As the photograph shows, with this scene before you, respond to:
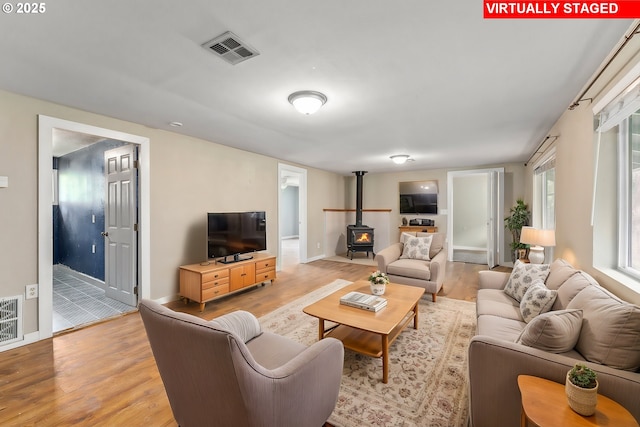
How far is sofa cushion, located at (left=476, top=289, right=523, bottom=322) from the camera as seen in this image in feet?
7.29

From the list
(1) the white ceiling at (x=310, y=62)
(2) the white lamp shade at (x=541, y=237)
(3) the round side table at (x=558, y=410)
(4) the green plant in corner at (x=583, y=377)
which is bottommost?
(3) the round side table at (x=558, y=410)

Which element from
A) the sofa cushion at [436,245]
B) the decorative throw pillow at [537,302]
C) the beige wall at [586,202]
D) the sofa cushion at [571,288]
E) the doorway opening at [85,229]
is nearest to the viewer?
the sofa cushion at [571,288]

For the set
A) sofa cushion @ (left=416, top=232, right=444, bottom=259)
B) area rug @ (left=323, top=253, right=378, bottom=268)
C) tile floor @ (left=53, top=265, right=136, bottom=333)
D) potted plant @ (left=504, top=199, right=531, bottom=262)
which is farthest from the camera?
area rug @ (left=323, top=253, right=378, bottom=268)

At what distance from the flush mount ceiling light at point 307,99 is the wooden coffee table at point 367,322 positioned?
1.84 metres

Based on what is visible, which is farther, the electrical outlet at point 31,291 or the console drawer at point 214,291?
the console drawer at point 214,291

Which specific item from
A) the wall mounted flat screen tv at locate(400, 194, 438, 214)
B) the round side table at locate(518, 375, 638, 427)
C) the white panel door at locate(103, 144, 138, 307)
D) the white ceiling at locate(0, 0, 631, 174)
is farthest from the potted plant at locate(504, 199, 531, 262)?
the white panel door at locate(103, 144, 138, 307)

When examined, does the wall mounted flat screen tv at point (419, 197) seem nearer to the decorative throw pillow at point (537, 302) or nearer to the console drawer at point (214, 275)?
the decorative throw pillow at point (537, 302)

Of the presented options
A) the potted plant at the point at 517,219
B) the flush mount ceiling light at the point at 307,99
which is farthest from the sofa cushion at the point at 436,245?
the flush mount ceiling light at the point at 307,99

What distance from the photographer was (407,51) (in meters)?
1.83

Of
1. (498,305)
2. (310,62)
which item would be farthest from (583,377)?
(310,62)

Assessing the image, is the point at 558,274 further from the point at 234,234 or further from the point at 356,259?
the point at 356,259

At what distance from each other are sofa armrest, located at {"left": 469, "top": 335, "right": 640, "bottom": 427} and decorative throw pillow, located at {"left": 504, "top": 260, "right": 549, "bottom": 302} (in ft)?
4.13

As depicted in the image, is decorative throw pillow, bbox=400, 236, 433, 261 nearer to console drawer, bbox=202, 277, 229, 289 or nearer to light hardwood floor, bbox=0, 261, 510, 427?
light hardwood floor, bbox=0, 261, 510, 427

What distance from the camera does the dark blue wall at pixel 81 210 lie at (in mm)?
4336
